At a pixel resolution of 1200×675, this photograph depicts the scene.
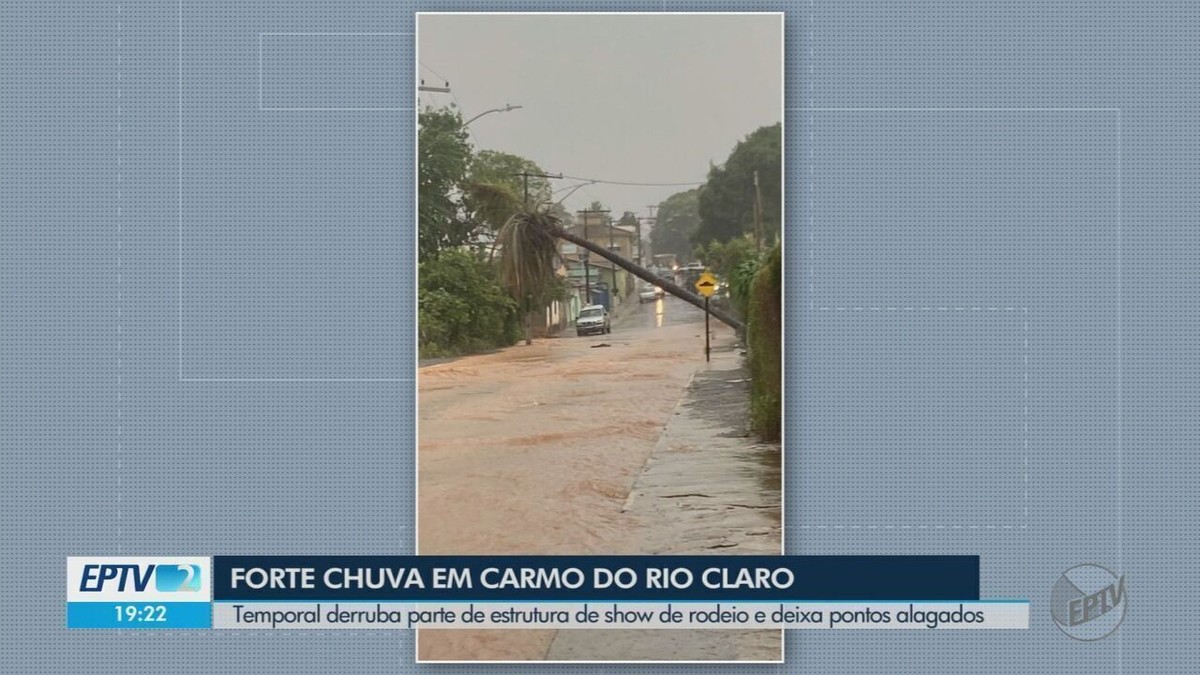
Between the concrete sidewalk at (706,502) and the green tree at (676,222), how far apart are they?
1.73 feet

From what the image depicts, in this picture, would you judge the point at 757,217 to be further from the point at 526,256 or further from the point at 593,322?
the point at 526,256

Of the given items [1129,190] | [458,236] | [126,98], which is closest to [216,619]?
[458,236]

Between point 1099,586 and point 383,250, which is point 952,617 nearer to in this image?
point 1099,586

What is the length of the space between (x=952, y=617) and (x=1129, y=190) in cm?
202

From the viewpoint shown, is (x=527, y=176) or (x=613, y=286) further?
(x=613, y=286)

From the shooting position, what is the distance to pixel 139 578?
5.54m

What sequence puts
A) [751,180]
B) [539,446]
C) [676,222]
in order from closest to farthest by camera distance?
[751,180]
[539,446]
[676,222]

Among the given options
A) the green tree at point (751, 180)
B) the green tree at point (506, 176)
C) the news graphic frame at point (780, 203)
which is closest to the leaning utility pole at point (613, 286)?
the green tree at point (506, 176)

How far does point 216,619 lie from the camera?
5.48 meters

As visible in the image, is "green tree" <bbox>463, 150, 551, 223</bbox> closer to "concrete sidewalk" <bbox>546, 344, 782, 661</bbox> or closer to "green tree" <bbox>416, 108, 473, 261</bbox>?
"green tree" <bbox>416, 108, 473, 261</bbox>

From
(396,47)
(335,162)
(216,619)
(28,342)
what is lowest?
(216,619)

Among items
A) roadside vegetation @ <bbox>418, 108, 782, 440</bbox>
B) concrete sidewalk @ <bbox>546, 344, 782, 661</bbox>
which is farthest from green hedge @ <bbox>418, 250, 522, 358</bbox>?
concrete sidewalk @ <bbox>546, 344, 782, 661</bbox>

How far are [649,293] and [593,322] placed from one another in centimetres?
31

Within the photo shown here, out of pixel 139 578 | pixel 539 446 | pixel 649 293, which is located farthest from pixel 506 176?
pixel 139 578
